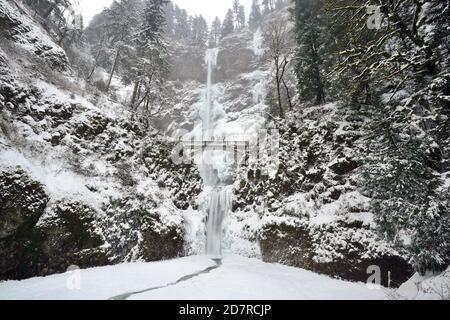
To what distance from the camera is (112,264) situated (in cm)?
1174

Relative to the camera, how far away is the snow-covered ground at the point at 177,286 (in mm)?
7434

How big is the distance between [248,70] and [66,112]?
4467 cm

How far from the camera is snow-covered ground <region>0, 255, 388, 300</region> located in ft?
24.4

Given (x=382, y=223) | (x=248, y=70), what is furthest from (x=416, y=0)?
(x=248, y=70)

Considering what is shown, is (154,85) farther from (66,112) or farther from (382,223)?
(382,223)

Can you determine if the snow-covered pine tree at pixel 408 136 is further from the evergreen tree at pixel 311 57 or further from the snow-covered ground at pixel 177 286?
the evergreen tree at pixel 311 57

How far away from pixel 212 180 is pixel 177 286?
1078 inches

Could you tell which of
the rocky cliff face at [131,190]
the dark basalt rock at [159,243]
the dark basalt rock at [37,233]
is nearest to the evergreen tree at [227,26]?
the rocky cliff face at [131,190]

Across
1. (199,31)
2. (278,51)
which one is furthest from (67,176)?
(199,31)

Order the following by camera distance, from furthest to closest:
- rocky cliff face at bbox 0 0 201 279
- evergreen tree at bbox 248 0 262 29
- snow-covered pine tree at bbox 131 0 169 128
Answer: evergreen tree at bbox 248 0 262 29
snow-covered pine tree at bbox 131 0 169 128
rocky cliff face at bbox 0 0 201 279

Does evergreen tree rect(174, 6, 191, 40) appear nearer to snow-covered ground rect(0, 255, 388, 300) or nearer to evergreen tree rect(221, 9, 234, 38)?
evergreen tree rect(221, 9, 234, 38)

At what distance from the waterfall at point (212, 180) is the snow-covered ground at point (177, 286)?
279 inches

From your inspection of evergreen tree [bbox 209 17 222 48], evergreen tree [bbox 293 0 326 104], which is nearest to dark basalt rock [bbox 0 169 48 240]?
evergreen tree [bbox 293 0 326 104]

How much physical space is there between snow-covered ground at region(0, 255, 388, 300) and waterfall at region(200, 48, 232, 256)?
7082 millimetres
